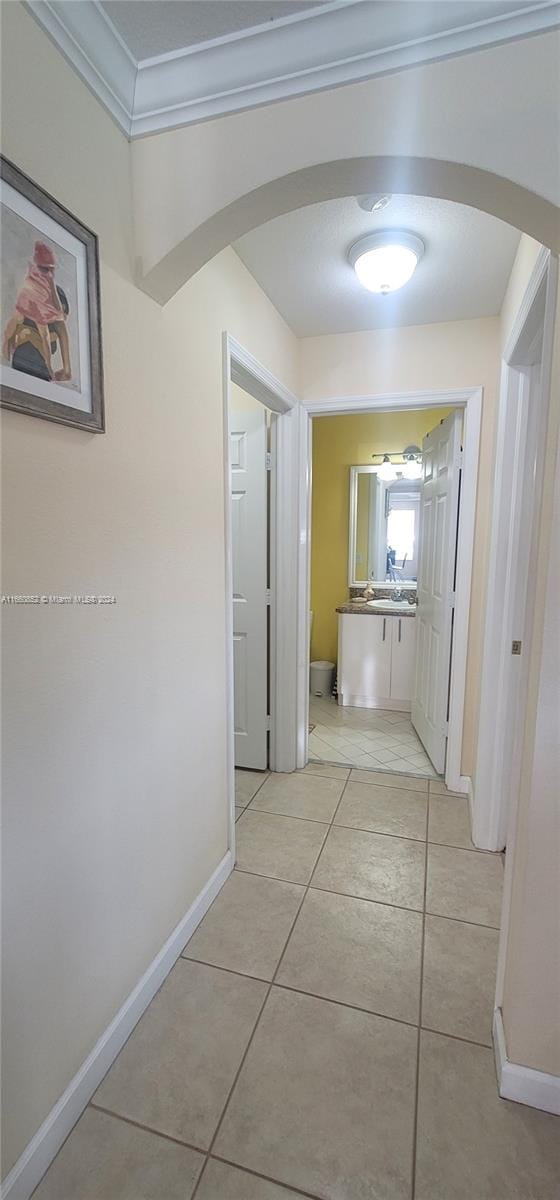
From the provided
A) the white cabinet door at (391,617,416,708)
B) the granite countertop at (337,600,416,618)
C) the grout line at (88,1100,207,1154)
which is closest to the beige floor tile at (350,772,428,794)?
the white cabinet door at (391,617,416,708)

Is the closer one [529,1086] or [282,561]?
[529,1086]

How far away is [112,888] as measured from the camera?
4.17 ft

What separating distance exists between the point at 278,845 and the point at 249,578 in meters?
1.33

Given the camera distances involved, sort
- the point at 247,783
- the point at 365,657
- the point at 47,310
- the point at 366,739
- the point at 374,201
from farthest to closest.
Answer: the point at 365,657
the point at 366,739
the point at 247,783
the point at 374,201
the point at 47,310

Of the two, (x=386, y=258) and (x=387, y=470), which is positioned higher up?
(x=386, y=258)

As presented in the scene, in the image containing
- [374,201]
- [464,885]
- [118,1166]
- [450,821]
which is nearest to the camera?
[118,1166]

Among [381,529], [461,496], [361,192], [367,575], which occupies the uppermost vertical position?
[361,192]

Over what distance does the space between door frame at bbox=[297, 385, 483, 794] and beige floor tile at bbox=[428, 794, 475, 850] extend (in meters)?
0.12

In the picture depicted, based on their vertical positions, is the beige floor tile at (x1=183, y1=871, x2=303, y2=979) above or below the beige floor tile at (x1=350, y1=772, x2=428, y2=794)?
below

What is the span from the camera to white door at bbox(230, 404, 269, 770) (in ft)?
8.61

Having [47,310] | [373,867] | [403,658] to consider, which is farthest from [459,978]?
[403,658]

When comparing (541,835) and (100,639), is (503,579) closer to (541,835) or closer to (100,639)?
(541,835)

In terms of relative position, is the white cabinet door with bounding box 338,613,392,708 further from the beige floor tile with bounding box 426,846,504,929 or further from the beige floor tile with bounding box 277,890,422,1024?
the beige floor tile with bounding box 277,890,422,1024

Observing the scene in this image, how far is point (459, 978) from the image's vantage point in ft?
5.03
